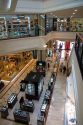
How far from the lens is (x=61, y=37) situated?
68.9ft

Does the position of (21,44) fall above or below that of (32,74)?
above

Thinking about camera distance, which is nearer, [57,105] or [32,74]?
Result: [57,105]

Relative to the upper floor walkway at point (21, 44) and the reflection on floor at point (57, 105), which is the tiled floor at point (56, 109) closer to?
the reflection on floor at point (57, 105)

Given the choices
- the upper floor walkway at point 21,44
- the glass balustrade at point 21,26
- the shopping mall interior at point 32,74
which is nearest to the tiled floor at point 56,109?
the shopping mall interior at point 32,74

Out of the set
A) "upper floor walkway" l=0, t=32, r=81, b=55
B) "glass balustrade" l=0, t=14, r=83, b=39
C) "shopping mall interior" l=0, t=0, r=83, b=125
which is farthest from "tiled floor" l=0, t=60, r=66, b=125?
"glass balustrade" l=0, t=14, r=83, b=39

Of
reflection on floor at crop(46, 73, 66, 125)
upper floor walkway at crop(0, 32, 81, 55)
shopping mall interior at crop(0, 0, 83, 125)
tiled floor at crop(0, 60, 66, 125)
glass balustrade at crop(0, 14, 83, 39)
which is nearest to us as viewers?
shopping mall interior at crop(0, 0, 83, 125)

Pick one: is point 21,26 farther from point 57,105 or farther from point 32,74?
point 57,105

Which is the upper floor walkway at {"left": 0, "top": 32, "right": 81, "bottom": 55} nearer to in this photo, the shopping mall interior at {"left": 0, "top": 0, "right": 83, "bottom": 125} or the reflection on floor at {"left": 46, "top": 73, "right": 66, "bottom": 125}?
the shopping mall interior at {"left": 0, "top": 0, "right": 83, "bottom": 125}

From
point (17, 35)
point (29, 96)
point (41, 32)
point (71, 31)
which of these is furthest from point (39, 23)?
point (29, 96)

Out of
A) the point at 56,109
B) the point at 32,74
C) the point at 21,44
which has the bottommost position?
the point at 56,109

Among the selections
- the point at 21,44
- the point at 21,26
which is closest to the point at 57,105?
the point at 21,44

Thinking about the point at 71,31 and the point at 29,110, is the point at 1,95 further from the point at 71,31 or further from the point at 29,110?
the point at 71,31

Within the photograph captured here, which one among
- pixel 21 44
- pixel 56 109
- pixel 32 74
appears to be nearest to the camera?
pixel 56 109

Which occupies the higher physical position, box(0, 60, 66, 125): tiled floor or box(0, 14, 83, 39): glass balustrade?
box(0, 14, 83, 39): glass balustrade
